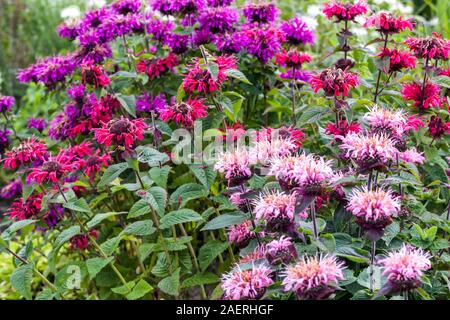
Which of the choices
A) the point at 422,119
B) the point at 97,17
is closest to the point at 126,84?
the point at 97,17

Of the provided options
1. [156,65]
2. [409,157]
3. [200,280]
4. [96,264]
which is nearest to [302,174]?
[409,157]

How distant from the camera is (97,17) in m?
2.35

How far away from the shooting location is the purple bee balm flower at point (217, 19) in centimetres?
214

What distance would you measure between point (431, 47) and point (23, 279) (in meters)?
1.41

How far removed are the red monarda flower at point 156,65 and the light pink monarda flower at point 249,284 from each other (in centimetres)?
106

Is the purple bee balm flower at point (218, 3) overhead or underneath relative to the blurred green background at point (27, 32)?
overhead

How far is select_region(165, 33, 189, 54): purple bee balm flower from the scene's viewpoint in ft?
7.12

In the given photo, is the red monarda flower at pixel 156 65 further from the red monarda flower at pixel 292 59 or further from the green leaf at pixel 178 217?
the green leaf at pixel 178 217

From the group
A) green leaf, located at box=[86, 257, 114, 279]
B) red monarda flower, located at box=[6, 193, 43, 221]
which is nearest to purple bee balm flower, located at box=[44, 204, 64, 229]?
red monarda flower, located at box=[6, 193, 43, 221]

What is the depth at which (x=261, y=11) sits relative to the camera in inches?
87.9

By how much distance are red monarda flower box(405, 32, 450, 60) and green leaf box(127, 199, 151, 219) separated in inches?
36.5

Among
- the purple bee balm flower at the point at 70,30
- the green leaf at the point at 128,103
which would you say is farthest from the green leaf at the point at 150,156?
the purple bee balm flower at the point at 70,30

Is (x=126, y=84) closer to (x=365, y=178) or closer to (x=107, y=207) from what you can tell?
(x=107, y=207)

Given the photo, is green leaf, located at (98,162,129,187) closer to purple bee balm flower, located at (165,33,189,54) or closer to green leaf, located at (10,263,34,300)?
green leaf, located at (10,263,34,300)
